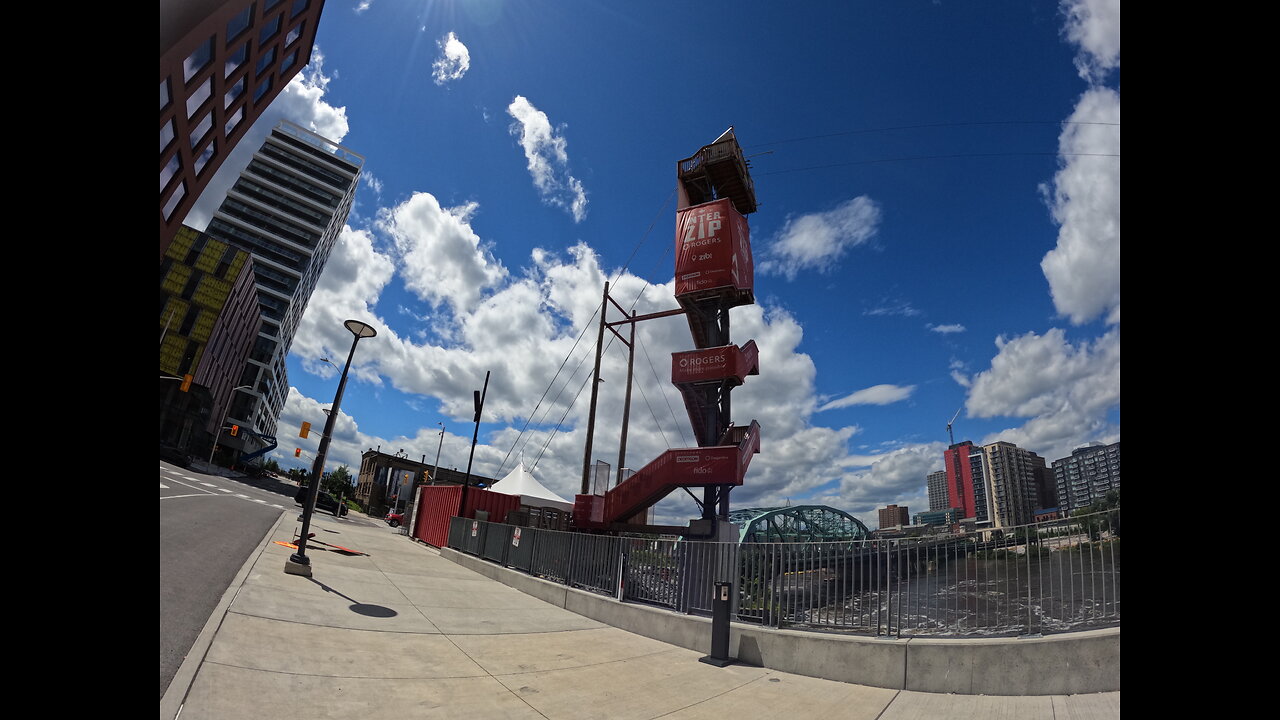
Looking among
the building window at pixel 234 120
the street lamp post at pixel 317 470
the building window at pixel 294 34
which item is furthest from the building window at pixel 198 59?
the street lamp post at pixel 317 470

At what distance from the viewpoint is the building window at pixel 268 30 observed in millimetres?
21672

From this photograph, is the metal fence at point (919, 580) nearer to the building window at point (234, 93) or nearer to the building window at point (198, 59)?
the building window at point (198, 59)

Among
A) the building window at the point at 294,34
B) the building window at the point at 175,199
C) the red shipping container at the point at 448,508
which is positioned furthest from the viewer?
the building window at the point at 294,34

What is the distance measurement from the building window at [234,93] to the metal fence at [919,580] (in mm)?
26268

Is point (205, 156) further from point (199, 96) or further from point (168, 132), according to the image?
point (168, 132)

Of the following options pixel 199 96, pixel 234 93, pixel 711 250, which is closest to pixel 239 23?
pixel 199 96

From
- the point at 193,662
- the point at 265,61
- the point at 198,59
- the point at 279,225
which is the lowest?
the point at 193,662

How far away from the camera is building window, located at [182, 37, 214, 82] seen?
55.2ft

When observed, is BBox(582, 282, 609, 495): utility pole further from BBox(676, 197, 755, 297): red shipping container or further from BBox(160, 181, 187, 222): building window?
BBox(160, 181, 187, 222): building window

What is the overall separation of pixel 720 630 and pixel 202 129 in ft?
88.7

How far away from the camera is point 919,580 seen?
696cm
